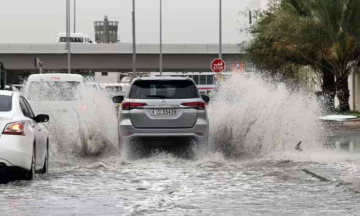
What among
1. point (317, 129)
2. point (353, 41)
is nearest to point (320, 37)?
point (353, 41)

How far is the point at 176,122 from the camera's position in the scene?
55.7 ft

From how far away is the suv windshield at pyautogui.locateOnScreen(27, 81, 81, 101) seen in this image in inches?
847

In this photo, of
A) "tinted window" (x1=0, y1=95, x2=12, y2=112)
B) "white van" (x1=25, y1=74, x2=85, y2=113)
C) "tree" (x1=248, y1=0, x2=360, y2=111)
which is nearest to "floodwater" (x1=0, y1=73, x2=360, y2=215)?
"white van" (x1=25, y1=74, x2=85, y2=113)

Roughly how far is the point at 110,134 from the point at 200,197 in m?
8.21

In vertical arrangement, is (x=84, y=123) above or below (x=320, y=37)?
below

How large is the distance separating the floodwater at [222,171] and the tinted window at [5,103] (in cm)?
103

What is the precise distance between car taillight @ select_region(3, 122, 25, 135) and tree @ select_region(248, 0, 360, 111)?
29963 millimetres

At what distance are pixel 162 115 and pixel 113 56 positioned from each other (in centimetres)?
6038

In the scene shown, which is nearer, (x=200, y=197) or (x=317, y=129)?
(x=200, y=197)

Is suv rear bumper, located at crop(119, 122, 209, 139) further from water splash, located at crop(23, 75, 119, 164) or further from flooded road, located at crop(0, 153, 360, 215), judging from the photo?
water splash, located at crop(23, 75, 119, 164)

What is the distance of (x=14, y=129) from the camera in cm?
1236

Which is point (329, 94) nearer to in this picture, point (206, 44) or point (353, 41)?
point (353, 41)

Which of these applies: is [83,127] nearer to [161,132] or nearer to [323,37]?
[161,132]

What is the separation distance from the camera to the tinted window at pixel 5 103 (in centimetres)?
1291
